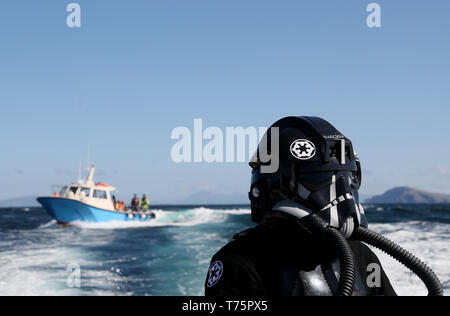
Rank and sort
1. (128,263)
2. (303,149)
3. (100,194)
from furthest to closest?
(100,194)
(128,263)
(303,149)

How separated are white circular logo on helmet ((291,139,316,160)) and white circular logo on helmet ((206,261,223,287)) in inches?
25.3

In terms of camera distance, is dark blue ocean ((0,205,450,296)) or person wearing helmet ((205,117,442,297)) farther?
dark blue ocean ((0,205,450,296))

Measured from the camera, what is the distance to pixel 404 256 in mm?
2445

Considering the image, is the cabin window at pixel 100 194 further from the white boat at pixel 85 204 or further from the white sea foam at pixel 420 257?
the white sea foam at pixel 420 257

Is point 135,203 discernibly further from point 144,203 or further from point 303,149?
point 303,149

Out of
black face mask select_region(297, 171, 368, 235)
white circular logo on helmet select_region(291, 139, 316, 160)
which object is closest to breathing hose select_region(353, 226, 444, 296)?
black face mask select_region(297, 171, 368, 235)

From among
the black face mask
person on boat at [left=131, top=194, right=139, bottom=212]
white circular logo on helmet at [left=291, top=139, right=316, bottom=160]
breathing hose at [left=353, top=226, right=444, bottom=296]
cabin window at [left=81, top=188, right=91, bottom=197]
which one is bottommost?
person on boat at [left=131, top=194, right=139, bottom=212]

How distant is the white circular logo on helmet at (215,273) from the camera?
2.12m

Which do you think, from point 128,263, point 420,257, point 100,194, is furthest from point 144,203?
point 420,257

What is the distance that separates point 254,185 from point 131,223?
33.4 m

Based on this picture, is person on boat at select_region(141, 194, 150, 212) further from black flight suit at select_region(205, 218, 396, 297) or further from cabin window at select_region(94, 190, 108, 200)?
black flight suit at select_region(205, 218, 396, 297)

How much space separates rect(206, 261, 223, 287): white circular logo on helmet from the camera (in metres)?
2.12

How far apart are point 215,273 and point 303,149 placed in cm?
73
